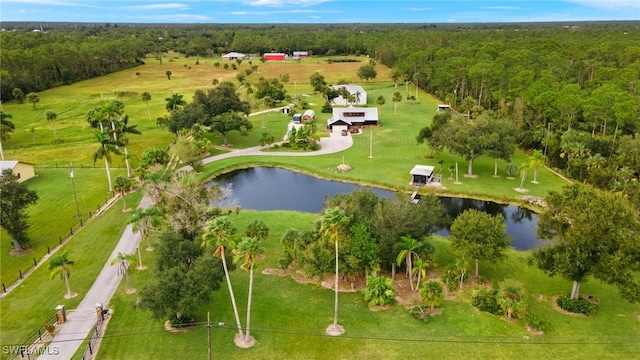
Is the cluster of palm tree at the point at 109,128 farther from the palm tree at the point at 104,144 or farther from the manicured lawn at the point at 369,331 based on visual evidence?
the manicured lawn at the point at 369,331

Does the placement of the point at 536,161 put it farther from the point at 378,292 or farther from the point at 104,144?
the point at 104,144


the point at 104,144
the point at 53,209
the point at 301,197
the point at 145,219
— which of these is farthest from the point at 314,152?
the point at 145,219

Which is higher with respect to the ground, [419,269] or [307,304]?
[419,269]

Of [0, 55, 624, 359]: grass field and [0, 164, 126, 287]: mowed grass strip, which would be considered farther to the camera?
[0, 164, 126, 287]: mowed grass strip

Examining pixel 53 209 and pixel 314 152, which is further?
pixel 314 152

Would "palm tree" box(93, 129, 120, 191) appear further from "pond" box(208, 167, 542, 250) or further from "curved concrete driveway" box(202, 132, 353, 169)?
"curved concrete driveway" box(202, 132, 353, 169)

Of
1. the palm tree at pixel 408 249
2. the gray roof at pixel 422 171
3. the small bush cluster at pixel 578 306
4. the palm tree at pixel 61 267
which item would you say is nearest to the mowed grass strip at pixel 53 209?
the palm tree at pixel 61 267

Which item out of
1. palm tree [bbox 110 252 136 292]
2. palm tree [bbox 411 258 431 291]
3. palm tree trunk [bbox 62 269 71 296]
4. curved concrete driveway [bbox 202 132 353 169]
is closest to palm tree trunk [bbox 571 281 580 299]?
palm tree [bbox 411 258 431 291]
